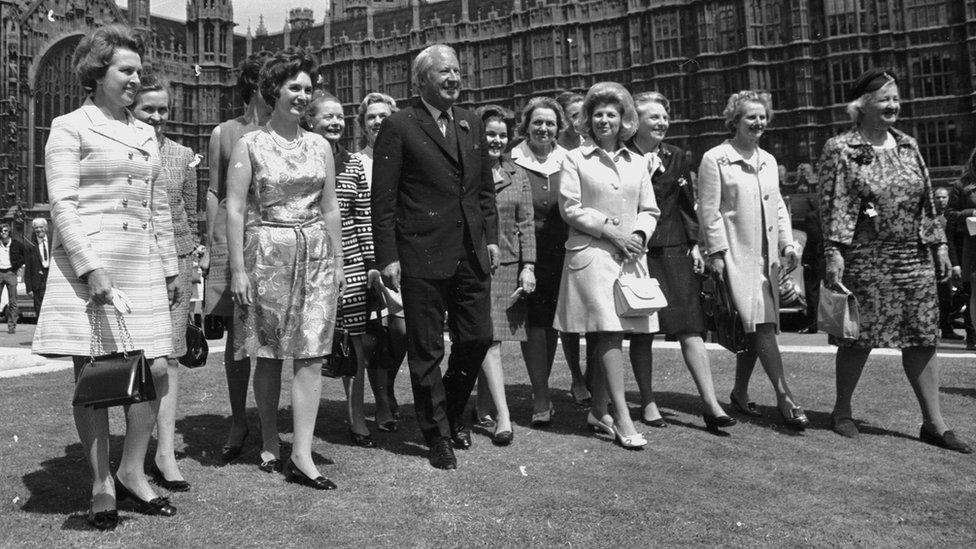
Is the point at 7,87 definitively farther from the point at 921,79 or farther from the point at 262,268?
the point at 262,268

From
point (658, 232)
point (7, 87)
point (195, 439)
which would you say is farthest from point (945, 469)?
point (7, 87)

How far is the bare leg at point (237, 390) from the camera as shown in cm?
399

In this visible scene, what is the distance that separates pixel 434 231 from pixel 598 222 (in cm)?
89

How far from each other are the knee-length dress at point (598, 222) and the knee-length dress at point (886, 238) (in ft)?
3.54

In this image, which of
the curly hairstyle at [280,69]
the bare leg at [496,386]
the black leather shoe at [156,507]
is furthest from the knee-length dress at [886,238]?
the black leather shoe at [156,507]

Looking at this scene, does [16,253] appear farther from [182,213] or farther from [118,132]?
[118,132]

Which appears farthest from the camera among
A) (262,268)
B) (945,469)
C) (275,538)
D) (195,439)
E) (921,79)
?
(921,79)

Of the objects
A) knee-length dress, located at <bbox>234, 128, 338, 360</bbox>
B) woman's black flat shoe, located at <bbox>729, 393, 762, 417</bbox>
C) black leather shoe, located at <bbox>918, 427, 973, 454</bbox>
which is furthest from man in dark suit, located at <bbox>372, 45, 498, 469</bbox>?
black leather shoe, located at <bbox>918, 427, 973, 454</bbox>

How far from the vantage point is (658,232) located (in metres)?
4.72

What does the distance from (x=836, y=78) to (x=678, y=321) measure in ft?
97.6

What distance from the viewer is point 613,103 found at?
429 centimetres

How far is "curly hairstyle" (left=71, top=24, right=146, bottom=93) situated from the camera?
298cm

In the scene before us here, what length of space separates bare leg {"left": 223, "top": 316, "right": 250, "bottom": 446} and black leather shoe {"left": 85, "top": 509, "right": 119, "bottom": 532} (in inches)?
42.2

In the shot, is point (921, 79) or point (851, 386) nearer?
point (851, 386)
